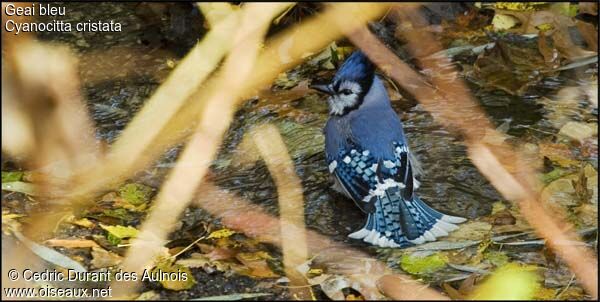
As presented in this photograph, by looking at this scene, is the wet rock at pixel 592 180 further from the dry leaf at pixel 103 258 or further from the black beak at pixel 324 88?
the dry leaf at pixel 103 258

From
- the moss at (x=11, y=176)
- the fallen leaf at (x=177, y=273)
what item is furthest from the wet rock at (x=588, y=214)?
the moss at (x=11, y=176)

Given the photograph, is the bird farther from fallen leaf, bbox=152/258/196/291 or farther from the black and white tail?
fallen leaf, bbox=152/258/196/291

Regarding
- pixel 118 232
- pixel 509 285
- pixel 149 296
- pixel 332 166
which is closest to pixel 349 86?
pixel 332 166

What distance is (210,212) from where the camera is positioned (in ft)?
13.6

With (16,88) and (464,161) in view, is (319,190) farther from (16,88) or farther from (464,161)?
(16,88)

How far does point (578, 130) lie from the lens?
4.86m

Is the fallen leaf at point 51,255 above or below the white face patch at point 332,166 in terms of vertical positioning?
below

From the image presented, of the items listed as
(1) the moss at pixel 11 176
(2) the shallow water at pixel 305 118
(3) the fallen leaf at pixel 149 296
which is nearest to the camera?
(3) the fallen leaf at pixel 149 296

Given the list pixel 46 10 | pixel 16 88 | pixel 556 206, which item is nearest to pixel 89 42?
pixel 46 10

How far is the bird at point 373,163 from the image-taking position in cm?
396

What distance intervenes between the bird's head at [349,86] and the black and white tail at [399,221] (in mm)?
606

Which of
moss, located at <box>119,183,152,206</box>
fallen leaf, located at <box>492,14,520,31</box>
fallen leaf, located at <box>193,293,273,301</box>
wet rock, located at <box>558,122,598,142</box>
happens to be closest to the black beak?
moss, located at <box>119,183,152,206</box>

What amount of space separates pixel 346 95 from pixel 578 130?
129 centimetres

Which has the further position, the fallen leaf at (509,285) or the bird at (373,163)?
the bird at (373,163)
